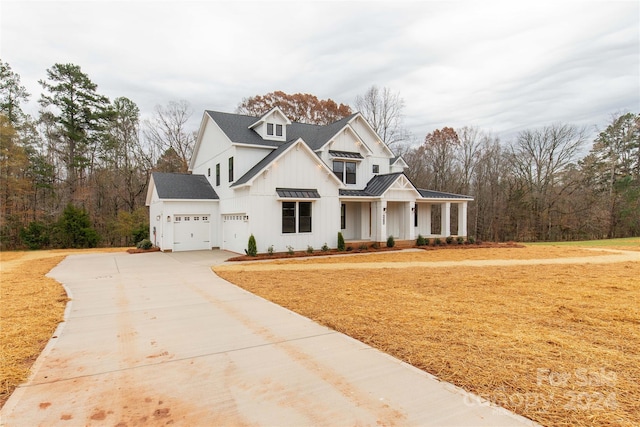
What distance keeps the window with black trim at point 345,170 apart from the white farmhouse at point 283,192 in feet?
0.21

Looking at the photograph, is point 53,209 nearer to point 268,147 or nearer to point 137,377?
point 268,147

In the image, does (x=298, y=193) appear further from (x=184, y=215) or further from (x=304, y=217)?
(x=184, y=215)

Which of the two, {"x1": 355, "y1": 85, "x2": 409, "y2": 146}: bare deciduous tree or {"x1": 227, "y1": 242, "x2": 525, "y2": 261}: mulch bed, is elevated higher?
{"x1": 355, "y1": 85, "x2": 409, "y2": 146}: bare deciduous tree

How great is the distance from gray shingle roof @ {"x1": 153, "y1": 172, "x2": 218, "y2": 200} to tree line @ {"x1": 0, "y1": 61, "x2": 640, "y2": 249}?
18.0ft

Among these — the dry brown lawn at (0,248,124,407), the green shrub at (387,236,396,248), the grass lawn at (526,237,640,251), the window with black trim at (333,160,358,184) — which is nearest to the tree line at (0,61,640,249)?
the grass lawn at (526,237,640,251)

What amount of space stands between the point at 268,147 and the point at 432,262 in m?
10.7

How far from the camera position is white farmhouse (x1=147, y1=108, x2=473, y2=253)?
1669cm

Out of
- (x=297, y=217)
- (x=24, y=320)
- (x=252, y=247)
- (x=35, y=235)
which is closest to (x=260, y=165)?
(x=297, y=217)

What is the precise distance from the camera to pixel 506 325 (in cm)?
539

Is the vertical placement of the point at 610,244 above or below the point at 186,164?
below

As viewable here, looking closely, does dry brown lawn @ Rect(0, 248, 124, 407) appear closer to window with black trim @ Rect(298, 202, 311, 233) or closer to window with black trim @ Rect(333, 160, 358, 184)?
window with black trim @ Rect(298, 202, 311, 233)

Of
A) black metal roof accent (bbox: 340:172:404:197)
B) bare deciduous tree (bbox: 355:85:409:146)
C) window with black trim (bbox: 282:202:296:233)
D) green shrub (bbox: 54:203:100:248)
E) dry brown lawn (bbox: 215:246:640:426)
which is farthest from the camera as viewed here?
bare deciduous tree (bbox: 355:85:409:146)

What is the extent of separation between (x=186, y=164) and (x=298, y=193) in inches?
805

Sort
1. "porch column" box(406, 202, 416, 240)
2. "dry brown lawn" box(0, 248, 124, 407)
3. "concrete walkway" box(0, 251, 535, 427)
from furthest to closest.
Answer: "porch column" box(406, 202, 416, 240)
"dry brown lawn" box(0, 248, 124, 407)
"concrete walkway" box(0, 251, 535, 427)
